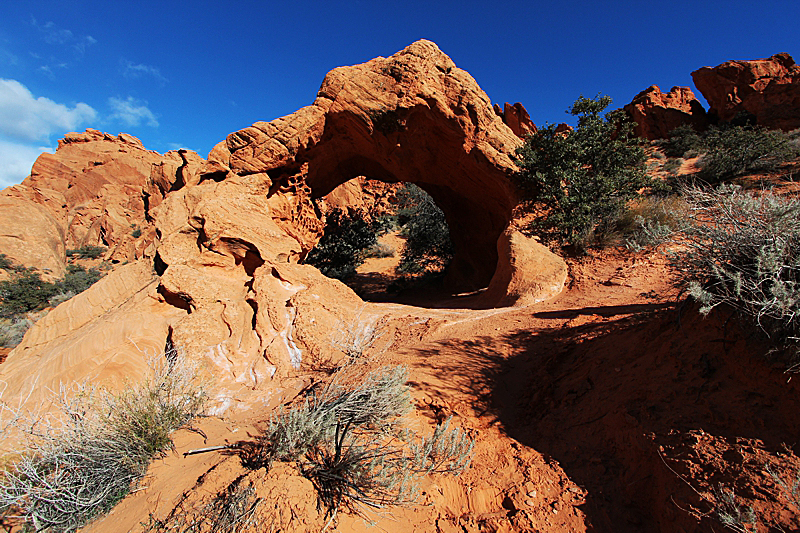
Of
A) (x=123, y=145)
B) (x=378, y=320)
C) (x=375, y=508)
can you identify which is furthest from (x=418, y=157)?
(x=123, y=145)

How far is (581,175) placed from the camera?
7625 millimetres

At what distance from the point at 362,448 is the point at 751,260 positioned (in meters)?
3.13

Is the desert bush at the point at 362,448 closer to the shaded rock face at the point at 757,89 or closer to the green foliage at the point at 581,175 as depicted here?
the green foliage at the point at 581,175

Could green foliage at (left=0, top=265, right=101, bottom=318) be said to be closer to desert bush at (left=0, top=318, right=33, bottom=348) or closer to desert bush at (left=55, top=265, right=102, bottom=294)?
desert bush at (left=55, top=265, right=102, bottom=294)

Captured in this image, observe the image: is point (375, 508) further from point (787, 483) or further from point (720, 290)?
point (720, 290)

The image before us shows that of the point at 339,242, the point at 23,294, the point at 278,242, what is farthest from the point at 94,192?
the point at 278,242

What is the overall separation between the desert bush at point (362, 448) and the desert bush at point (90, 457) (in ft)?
3.24

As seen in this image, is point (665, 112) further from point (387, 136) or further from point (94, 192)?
point (94, 192)

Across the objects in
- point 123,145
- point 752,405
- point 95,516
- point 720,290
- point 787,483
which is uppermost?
point 123,145

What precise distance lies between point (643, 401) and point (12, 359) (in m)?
8.19

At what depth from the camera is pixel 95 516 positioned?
236cm

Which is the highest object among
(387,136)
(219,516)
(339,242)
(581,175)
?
(387,136)

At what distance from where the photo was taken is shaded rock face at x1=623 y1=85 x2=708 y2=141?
3162 centimetres

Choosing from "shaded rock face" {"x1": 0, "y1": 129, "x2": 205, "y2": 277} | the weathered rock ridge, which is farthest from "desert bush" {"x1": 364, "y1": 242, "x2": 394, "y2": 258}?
"shaded rock face" {"x1": 0, "y1": 129, "x2": 205, "y2": 277}
